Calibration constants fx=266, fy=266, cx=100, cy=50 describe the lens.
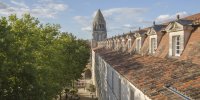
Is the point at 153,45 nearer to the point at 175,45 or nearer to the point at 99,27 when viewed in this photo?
the point at 175,45

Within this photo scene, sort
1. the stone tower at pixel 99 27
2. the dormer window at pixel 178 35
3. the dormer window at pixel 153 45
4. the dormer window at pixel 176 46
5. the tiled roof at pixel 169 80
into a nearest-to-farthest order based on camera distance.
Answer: the tiled roof at pixel 169 80 → the dormer window at pixel 178 35 → the dormer window at pixel 176 46 → the dormer window at pixel 153 45 → the stone tower at pixel 99 27

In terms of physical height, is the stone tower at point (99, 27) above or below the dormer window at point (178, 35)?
above

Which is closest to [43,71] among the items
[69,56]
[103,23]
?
[69,56]

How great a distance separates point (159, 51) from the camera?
20156 mm

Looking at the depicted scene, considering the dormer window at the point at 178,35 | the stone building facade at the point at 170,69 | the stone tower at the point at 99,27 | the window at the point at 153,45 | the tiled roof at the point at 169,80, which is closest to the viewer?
the tiled roof at the point at 169,80

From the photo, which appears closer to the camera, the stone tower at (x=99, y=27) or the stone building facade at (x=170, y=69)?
the stone building facade at (x=170, y=69)

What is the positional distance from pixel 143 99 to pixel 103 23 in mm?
95160

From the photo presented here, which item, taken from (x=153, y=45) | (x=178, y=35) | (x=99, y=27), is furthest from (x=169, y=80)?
(x=99, y=27)

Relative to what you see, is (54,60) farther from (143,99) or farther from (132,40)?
(143,99)

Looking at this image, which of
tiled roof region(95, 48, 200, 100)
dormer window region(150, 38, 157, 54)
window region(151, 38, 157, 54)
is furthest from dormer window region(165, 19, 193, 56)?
window region(151, 38, 157, 54)

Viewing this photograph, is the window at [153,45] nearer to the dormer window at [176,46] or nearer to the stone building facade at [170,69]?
the stone building facade at [170,69]

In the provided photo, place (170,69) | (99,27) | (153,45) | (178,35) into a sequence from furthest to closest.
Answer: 1. (99,27)
2. (153,45)
3. (178,35)
4. (170,69)

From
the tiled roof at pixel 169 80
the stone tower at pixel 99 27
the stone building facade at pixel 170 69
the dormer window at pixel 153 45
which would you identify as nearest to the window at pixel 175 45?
the stone building facade at pixel 170 69

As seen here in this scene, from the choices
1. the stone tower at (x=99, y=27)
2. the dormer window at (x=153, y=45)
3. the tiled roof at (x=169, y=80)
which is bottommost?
the tiled roof at (x=169, y=80)
